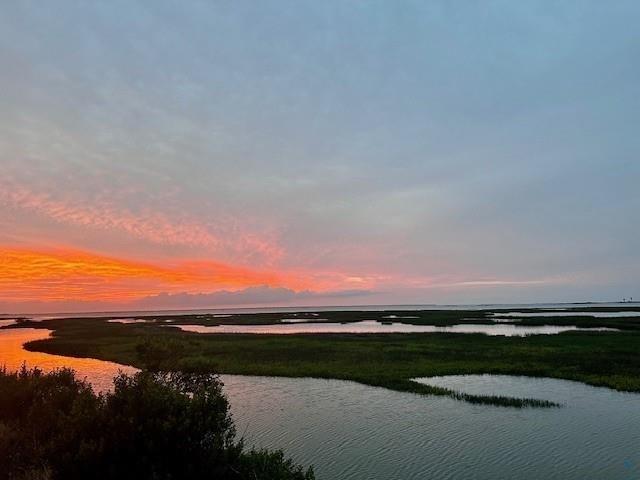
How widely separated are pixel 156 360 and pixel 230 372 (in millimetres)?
16613

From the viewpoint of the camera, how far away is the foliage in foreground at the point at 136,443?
38.5 ft

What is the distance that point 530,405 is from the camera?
1116 inches

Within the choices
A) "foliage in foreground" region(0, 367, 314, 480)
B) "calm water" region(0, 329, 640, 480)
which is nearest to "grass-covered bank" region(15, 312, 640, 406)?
"calm water" region(0, 329, 640, 480)

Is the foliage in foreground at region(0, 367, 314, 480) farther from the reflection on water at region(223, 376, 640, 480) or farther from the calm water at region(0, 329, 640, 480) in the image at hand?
the calm water at region(0, 329, 640, 480)

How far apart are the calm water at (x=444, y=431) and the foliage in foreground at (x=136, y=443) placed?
6.63 m

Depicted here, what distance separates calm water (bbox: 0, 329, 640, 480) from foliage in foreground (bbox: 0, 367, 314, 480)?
6.63 metres

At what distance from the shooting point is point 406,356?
4831 centimetres

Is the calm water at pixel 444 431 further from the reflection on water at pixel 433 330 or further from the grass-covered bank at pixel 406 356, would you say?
the reflection on water at pixel 433 330

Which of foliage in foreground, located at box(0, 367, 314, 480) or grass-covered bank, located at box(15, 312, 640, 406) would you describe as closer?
foliage in foreground, located at box(0, 367, 314, 480)

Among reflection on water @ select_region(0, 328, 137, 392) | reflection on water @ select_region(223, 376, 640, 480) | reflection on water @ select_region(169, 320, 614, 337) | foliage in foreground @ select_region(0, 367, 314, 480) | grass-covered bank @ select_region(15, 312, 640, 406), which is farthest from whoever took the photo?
reflection on water @ select_region(169, 320, 614, 337)

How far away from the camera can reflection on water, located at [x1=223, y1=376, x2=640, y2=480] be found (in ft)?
62.0

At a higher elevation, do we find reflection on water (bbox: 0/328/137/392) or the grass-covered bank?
the grass-covered bank

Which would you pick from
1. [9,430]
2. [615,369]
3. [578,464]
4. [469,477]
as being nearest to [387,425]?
[469,477]

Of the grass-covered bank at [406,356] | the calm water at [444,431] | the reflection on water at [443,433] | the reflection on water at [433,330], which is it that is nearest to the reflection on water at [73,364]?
the grass-covered bank at [406,356]
